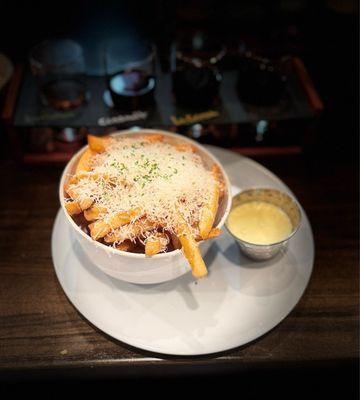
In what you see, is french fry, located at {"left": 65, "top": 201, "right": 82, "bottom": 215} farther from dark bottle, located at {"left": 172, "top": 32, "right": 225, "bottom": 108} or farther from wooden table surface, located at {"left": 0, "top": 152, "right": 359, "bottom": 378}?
dark bottle, located at {"left": 172, "top": 32, "right": 225, "bottom": 108}

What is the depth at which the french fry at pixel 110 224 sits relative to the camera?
1150 millimetres

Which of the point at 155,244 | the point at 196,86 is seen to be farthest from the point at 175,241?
the point at 196,86

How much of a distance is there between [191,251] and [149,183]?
241 millimetres

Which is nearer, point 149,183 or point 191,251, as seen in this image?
point 191,251

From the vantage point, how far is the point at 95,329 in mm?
1300

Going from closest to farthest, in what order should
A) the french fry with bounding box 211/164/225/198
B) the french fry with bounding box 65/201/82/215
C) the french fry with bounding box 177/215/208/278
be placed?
the french fry with bounding box 177/215/208/278 → the french fry with bounding box 65/201/82/215 → the french fry with bounding box 211/164/225/198

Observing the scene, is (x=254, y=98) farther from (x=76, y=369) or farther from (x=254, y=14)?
(x=76, y=369)

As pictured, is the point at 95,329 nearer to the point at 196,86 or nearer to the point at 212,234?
the point at 212,234

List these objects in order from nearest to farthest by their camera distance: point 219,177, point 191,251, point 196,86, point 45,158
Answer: point 191,251 → point 219,177 → point 196,86 → point 45,158

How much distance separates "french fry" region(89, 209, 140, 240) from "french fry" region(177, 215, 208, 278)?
0.13 m

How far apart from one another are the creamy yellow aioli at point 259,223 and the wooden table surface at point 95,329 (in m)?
0.18

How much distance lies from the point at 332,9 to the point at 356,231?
930 millimetres

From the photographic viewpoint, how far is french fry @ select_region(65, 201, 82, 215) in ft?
3.97

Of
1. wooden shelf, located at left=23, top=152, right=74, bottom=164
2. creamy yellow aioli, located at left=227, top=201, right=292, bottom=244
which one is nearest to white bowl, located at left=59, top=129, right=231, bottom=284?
creamy yellow aioli, located at left=227, top=201, right=292, bottom=244
